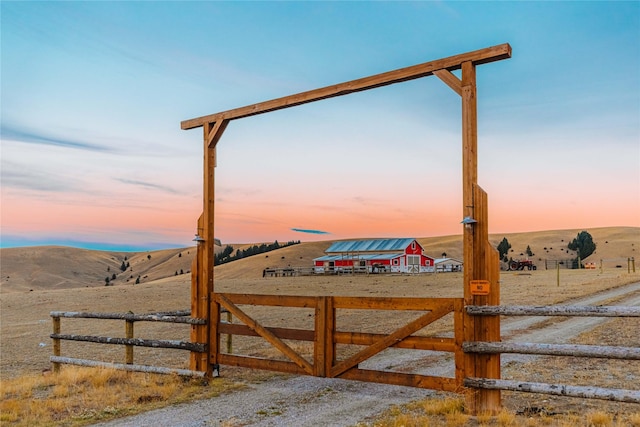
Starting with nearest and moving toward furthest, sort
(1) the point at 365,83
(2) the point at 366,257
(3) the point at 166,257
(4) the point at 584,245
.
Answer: (1) the point at 365,83 → (2) the point at 366,257 → (4) the point at 584,245 → (3) the point at 166,257

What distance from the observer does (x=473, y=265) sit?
7543 millimetres

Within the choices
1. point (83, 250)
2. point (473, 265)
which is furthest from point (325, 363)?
point (83, 250)

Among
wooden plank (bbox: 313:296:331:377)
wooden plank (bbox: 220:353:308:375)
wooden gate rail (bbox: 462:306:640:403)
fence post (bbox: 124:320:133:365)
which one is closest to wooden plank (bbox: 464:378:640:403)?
wooden gate rail (bbox: 462:306:640:403)

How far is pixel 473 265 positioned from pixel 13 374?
1024cm

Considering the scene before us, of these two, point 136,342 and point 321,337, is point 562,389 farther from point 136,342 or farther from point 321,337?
point 136,342

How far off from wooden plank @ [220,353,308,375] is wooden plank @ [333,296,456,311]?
4.45ft

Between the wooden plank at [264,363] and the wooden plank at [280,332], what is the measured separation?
0.42 meters

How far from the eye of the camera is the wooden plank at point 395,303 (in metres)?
7.68

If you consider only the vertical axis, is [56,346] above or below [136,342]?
below

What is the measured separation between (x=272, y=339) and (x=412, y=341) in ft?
8.37

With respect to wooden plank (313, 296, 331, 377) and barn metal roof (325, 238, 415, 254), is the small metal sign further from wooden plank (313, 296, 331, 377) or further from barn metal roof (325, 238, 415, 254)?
barn metal roof (325, 238, 415, 254)

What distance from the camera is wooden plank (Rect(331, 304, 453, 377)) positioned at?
7.60 m

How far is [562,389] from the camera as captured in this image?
6762mm

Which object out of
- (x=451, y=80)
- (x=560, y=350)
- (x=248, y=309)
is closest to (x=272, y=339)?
(x=560, y=350)
